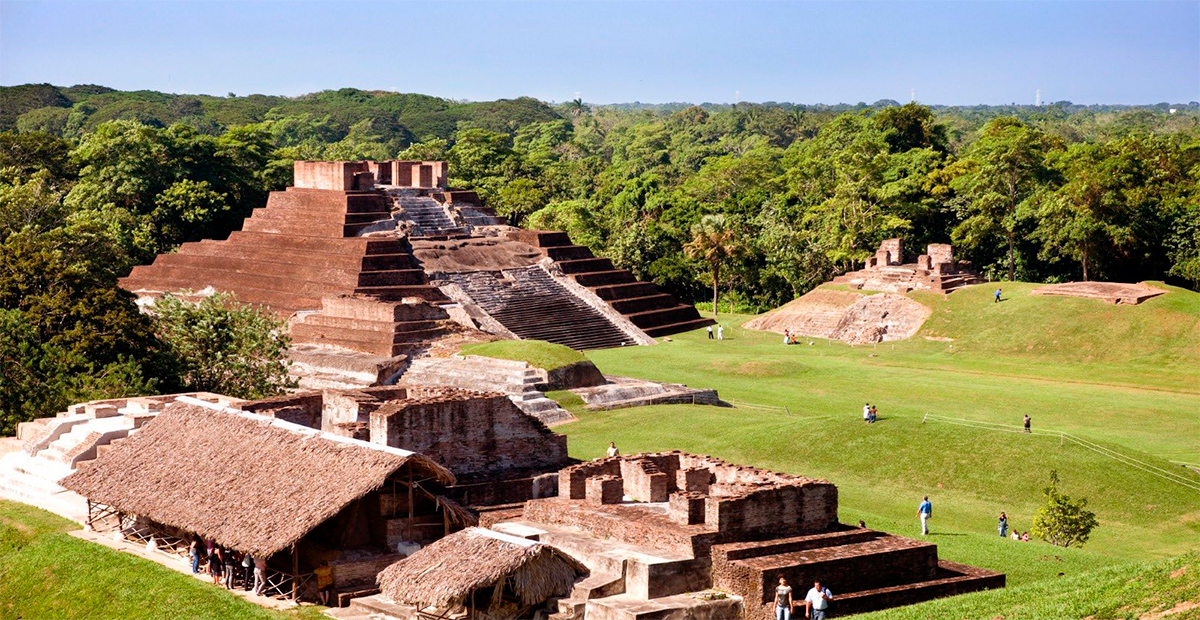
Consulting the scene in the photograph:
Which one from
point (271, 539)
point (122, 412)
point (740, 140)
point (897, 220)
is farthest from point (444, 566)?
point (740, 140)

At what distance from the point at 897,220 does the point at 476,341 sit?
81.5 feet

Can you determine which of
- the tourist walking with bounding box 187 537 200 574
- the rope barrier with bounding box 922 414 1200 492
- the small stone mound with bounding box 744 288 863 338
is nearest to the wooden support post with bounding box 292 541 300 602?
the tourist walking with bounding box 187 537 200 574

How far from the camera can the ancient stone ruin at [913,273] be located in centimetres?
5238

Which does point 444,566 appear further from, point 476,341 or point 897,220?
point 897,220

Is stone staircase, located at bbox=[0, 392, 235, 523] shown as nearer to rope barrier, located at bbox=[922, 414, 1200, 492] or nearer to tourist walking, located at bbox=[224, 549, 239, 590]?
tourist walking, located at bbox=[224, 549, 239, 590]

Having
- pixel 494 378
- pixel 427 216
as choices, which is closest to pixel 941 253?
pixel 427 216

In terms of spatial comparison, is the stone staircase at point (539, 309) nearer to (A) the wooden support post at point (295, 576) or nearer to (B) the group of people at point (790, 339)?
(B) the group of people at point (790, 339)

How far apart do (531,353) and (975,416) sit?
35.8 ft

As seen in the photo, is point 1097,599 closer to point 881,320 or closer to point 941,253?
point 881,320

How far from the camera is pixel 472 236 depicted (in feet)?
181

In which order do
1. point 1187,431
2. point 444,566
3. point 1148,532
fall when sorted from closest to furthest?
1. point 444,566
2. point 1148,532
3. point 1187,431

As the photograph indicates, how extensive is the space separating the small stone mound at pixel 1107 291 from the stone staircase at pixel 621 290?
11.9 metres

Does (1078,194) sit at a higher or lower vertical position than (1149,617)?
higher

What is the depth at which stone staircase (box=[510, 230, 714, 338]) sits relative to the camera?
51.6 metres
